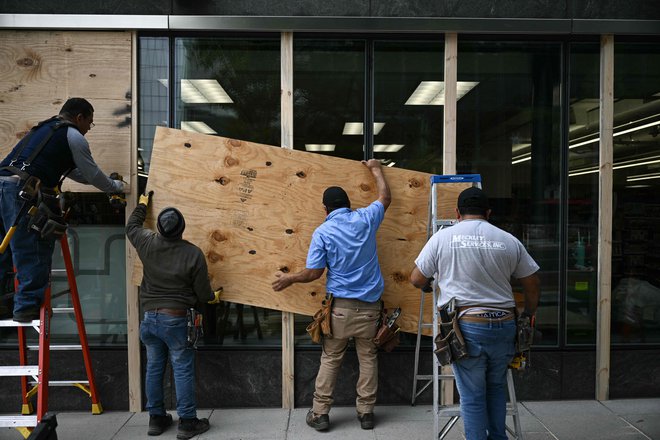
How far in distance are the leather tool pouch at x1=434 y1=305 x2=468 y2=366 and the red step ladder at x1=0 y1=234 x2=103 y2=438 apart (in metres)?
2.96

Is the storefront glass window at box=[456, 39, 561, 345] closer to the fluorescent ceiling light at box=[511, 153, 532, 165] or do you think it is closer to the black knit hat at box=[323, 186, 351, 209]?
the fluorescent ceiling light at box=[511, 153, 532, 165]

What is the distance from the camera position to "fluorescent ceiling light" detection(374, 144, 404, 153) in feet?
17.0

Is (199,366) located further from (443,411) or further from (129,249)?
(443,411)

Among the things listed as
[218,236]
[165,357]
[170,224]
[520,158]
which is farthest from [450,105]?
[165,357]

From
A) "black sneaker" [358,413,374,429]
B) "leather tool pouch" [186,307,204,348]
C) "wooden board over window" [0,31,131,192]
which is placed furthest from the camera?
"wooden board over window" [0,31,131,192]

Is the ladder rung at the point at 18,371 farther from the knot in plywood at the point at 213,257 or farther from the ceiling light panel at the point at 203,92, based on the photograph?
the ceiling light panel at the point at 203,92

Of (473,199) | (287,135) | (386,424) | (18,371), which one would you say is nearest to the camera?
(473,199)

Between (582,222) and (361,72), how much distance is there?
110 inches

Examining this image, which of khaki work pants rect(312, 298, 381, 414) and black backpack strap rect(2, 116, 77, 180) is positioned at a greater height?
black backpack strap rect(2, 116, 77, 180)

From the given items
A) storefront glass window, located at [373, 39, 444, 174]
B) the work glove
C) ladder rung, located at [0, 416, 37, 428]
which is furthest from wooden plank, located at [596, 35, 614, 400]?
ladder rung, located at [0, 416, 37, 428]

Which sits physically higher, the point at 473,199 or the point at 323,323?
the point at 473,199

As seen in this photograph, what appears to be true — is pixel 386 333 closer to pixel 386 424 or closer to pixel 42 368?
pixel 386 424

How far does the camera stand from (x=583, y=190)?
206 inches

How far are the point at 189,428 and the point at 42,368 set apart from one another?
1.32 m
